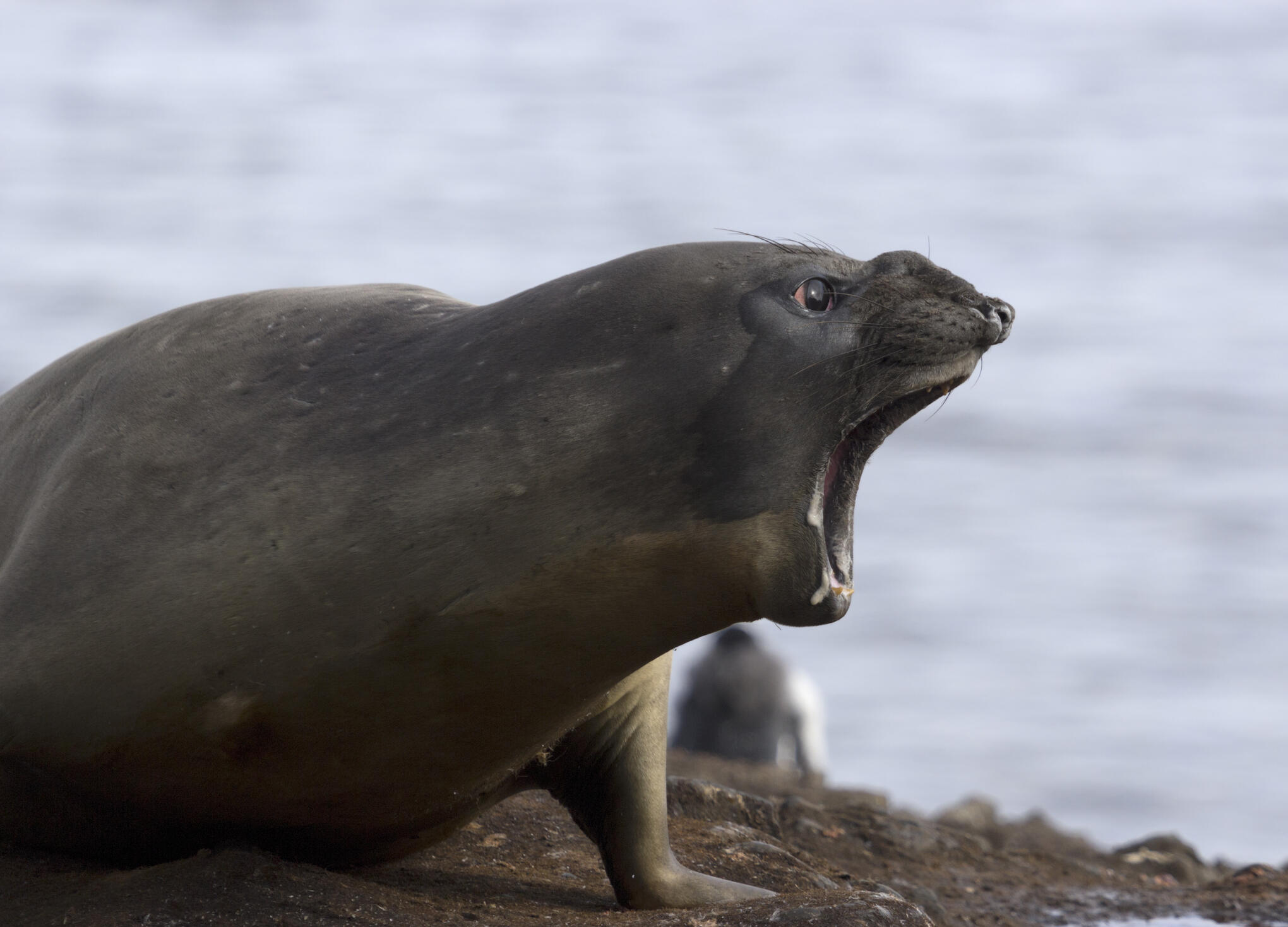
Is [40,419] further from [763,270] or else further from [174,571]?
[763,270]

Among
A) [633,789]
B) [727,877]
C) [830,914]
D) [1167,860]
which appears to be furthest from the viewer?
[1167,860]

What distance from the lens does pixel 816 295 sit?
3.77 m

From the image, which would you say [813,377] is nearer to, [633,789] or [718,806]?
[633,789]

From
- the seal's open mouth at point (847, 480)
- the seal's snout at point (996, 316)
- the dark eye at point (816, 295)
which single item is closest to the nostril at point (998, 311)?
the seal's snout at point (996, 316)

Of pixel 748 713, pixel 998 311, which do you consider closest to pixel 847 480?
pixel 998 311

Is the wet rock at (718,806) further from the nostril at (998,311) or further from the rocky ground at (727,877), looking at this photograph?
the nostril at (998,311)

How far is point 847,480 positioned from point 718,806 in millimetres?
2296

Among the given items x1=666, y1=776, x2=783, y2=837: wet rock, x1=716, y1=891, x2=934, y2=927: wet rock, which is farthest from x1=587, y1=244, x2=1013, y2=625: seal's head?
x1=666, y1=776, x2=783, y2=837: wet rock

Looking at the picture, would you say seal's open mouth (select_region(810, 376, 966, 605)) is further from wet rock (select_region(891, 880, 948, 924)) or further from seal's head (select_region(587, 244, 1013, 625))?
wet rock (select_region(891, 880, 948, 924))

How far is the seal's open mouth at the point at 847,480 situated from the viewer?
3.57 m

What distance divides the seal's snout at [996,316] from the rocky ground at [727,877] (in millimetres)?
1246

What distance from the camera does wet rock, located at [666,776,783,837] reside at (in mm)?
5629

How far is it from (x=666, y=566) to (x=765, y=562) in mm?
194

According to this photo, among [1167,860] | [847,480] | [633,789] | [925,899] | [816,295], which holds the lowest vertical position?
[925,899]
